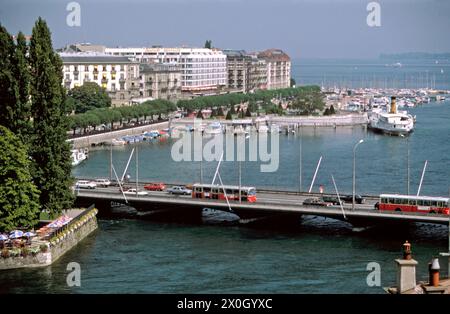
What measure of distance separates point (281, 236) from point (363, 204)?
296 cm

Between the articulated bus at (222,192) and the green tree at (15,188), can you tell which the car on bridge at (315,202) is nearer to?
the articulated bus at (222,192)

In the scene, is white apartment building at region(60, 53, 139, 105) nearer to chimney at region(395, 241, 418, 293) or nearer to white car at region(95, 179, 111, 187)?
white car at region(95, 179, 111, 187)

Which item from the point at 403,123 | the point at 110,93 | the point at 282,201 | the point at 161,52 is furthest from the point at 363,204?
the point at 161,52

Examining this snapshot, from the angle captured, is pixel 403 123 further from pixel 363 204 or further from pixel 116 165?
pixel 363 204

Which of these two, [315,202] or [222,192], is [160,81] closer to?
[222,192]

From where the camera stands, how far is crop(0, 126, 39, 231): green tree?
20.9 meters

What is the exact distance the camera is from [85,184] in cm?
2802

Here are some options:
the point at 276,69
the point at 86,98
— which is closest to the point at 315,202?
the point at 86,98

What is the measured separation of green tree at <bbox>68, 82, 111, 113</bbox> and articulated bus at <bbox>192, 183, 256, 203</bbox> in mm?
29375

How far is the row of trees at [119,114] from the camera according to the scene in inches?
1891

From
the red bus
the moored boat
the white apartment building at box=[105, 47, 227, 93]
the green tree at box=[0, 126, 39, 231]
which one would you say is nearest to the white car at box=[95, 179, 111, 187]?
the green tree at box=[0, 126, 39, 231]

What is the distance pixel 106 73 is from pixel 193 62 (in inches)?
652

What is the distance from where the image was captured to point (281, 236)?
912 inches
